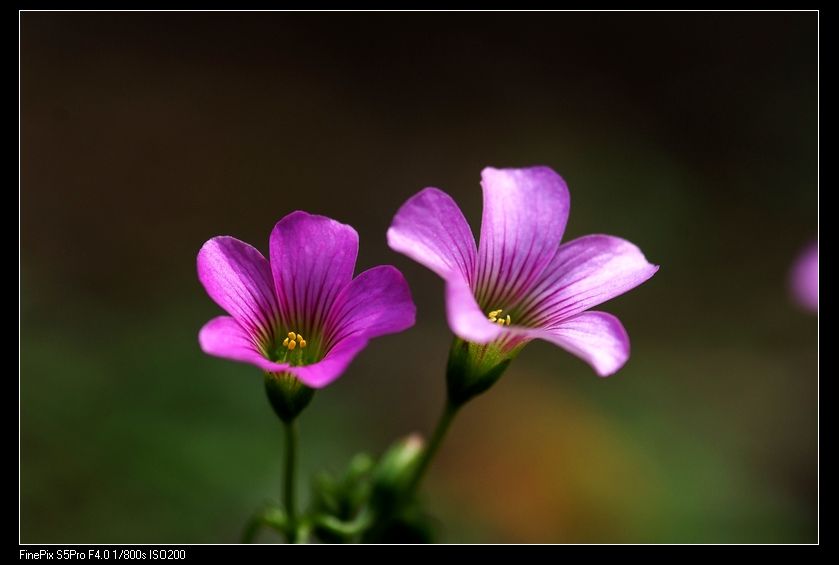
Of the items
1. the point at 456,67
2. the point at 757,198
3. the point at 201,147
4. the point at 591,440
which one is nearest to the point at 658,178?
the point at 757,198

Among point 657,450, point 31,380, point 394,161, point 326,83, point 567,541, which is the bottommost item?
point 567,541

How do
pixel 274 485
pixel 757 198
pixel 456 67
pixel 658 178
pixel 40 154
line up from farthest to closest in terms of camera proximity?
1. pixel 456 67
2. pixel 757 198
3. pixel 658 178
4. pixel 40 154
5. pixel 274 485

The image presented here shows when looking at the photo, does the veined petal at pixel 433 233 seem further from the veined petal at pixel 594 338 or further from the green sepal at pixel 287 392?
the green sepal at pixel 287 392

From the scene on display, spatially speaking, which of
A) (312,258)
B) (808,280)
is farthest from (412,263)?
(312,258)

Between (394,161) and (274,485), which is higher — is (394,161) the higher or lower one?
the higher one

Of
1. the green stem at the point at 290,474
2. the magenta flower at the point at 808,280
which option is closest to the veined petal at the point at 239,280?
the green stem at the point at 290,474

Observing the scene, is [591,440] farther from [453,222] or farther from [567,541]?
[453,222]
